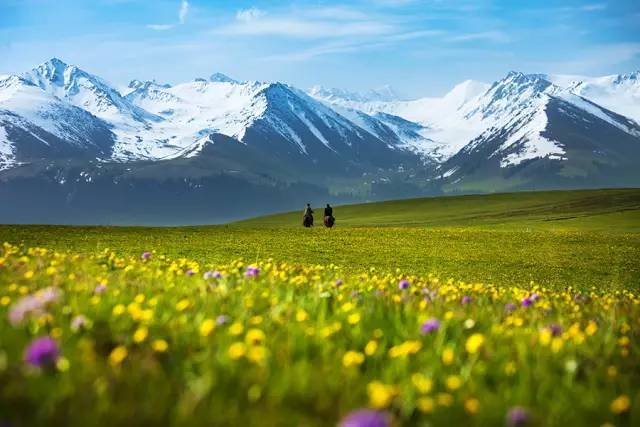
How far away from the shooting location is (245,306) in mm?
7805

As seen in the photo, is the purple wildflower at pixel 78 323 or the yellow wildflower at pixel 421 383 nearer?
the yellow wildflower at pixel 421 383

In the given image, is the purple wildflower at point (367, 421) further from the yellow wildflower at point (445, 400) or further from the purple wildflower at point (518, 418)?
the yellow wildflower at point (445, 400)

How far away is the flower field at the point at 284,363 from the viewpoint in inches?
177

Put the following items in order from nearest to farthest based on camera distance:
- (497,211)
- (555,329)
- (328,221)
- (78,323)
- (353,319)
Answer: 1. (78,323)
2. (353,319)
3. (555,329)
4. (328,221)
5. (497,211)

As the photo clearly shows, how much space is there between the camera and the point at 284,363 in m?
5.68

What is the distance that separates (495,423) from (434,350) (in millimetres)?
1668

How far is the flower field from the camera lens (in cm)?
450

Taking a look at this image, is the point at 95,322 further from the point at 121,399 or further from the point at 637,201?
the point at 637,201

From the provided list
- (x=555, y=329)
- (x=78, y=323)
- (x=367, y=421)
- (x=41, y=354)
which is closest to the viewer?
(x=367, y=421)

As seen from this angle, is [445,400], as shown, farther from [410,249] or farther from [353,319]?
[410,249]

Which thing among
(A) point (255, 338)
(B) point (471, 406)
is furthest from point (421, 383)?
(A) point (255, 338)

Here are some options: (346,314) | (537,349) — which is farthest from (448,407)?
(346,314)

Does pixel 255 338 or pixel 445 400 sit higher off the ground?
pixel 255 338

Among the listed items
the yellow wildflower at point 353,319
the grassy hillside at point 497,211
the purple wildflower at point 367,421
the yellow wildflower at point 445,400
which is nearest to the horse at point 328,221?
the grassy hillside at point 497,211
